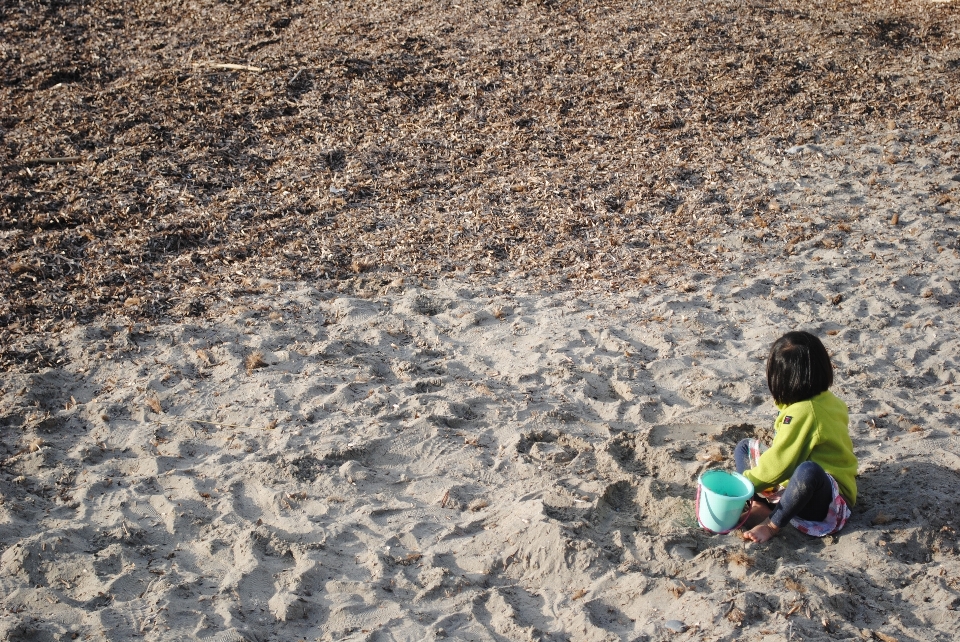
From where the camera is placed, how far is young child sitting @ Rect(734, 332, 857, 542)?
329 centimetres

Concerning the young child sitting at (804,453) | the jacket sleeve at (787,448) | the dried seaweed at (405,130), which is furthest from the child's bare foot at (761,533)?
the dried seaweed at (405,130)

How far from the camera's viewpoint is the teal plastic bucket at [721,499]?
329 cm

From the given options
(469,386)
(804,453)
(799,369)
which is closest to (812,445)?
(804,453)

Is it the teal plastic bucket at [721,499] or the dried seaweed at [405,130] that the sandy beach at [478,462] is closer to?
the teal plastic bucket at [721,499]

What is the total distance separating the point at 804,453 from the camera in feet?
11.0

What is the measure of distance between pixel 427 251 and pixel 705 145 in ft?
8.86

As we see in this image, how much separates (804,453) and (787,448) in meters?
0.07

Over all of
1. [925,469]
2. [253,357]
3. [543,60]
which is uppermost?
[543,60]

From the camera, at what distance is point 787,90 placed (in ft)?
24.7

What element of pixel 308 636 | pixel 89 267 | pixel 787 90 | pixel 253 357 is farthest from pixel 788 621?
pixel 787 90

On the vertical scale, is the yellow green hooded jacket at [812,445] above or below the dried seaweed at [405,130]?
below

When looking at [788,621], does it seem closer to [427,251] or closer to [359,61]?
[427,251]

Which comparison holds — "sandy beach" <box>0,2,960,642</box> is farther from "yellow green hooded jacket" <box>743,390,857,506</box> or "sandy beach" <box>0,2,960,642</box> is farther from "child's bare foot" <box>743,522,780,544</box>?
"yellow green hooded jacket" <box>743,390,857,506</box>

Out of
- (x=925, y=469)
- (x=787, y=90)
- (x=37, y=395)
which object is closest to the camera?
(x=925, y=469)
